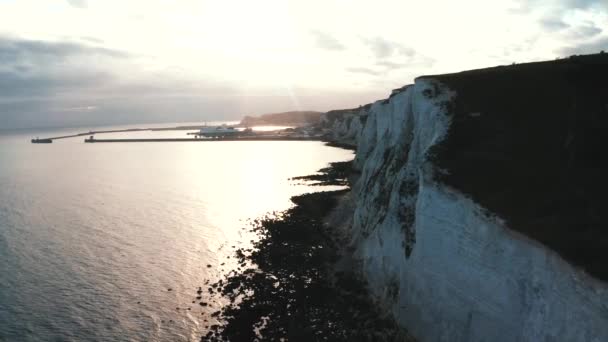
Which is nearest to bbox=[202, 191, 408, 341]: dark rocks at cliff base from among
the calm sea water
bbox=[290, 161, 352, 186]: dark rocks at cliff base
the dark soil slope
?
the calm sea water

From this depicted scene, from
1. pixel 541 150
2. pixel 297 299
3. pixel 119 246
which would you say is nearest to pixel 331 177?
pixel 119 246

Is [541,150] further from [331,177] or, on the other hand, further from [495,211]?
[331,177]

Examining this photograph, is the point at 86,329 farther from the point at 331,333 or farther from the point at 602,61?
the point at 602,61

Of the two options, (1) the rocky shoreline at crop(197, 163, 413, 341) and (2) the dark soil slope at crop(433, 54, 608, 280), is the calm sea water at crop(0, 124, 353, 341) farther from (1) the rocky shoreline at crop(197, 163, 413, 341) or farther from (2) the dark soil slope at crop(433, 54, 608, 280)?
(2) the dark soil slope at crop(433, 54, 608, 280)

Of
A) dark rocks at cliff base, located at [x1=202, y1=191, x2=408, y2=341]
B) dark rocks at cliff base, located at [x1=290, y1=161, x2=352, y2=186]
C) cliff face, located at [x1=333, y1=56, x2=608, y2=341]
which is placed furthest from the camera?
dark rocks at cliff base, located at [x1=290, y1=161, x2=352, y2=186]

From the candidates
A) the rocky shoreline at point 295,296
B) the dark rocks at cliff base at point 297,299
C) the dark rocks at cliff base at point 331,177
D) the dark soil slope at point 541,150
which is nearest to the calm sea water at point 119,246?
the rocky shoreline at point 295,296

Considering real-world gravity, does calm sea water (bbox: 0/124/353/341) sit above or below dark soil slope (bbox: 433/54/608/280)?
below

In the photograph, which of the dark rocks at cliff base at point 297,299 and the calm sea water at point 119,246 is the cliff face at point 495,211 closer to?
the dark rocks at cliff base at point 297,299

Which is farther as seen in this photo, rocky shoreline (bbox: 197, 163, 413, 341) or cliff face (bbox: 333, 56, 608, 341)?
rocky shoreline (bbox: 197, 163, 413, 341)

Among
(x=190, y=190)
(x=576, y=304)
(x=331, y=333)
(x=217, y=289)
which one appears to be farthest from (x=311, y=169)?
(x=576, y=304)
